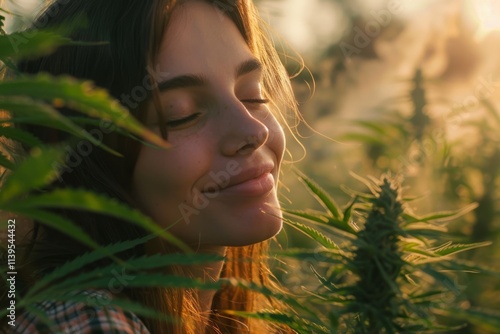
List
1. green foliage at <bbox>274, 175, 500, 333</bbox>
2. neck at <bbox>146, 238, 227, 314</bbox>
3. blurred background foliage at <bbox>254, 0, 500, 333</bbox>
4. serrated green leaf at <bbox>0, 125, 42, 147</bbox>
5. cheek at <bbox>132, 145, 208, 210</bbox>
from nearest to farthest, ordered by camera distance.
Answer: serrated green leaf at <bbox>0, 125, 42, 147</bbox>
green foliage at <bbox>274, 175, 500, 333</bbox>
cheek at <bbox>132, 145, 208, 210</bbox>
neck at <bbox>146, 238, 227, 314</bbox>
blurred background foliage at <bbox>254, 0, 500, 333</bbox>

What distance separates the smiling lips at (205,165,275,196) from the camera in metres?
1.13

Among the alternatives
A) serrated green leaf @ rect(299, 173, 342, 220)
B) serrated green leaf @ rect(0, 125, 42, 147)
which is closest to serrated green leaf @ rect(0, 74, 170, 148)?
serrated green leaf @ rect(0, 125, 42, 147)

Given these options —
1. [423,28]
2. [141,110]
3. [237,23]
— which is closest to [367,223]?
[141,110]

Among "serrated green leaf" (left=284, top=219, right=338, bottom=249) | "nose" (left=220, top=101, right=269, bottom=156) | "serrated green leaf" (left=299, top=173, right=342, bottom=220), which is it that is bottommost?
"serrated green leaf" (left=284, top=219, right=338, bottom=249)

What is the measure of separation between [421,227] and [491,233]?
1009 mm

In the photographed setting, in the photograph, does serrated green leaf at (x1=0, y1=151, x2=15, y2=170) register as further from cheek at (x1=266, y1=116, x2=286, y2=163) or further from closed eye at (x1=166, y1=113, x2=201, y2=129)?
cheek at (x1=266, y1=116, x2=286, y2=163)

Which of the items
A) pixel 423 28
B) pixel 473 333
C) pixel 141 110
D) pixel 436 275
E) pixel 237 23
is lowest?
pixel 436 275

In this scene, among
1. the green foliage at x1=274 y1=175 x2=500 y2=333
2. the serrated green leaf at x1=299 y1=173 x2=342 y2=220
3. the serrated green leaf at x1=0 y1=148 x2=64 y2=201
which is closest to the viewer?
the serrated green leaf at x1=0 y1=148 x2=64 y2=201

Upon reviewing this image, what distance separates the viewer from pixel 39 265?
1.10 m

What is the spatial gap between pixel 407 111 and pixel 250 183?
140 cm

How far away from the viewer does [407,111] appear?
242 cm

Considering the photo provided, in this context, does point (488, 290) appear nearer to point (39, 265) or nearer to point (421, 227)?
point (421, 227)

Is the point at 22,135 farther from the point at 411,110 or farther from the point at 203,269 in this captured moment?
the point at 411,110

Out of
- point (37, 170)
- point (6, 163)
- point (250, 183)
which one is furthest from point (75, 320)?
point (37, 170)
